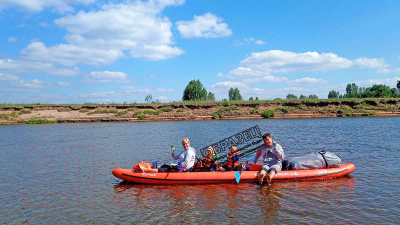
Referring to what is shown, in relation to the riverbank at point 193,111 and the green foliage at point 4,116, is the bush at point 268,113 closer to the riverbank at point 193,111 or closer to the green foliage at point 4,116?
the riverbank at point 193,111

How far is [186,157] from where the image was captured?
9.70 metres

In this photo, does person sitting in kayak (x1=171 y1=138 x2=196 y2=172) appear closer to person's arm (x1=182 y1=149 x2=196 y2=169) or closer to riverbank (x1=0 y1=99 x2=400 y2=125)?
person's arm (x1=182 y1=149 x2=196 y2=169)

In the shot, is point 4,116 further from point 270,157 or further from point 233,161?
point 270,157

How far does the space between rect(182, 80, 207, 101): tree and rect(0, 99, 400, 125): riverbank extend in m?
36.2

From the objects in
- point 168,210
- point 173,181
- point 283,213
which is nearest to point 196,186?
point 173,181

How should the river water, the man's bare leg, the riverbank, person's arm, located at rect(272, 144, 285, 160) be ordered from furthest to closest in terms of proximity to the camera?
the riverbank → person's arm, located at rect(272, 144, 285, 160) → the man's bare leg → the river water

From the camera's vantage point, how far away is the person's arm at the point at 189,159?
9631mm

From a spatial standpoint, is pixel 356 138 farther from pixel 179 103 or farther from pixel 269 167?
pixel 179 103

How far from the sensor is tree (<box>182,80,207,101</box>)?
85625mm

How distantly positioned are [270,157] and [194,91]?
250ft

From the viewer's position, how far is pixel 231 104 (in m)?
48.9

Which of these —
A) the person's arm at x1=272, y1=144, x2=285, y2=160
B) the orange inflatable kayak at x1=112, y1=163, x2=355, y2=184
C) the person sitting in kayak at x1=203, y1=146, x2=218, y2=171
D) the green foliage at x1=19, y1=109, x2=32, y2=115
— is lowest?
the orange inflatable kayak at x1=112, y1=163, x2=355, y2=184

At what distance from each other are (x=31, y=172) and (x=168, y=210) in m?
7.80

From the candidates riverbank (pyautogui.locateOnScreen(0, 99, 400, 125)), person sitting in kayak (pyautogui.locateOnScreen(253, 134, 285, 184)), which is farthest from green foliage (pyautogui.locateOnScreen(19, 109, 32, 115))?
person sitting in kayak (pyautogui.locateOnScreen(253, 134, 285, 184))
